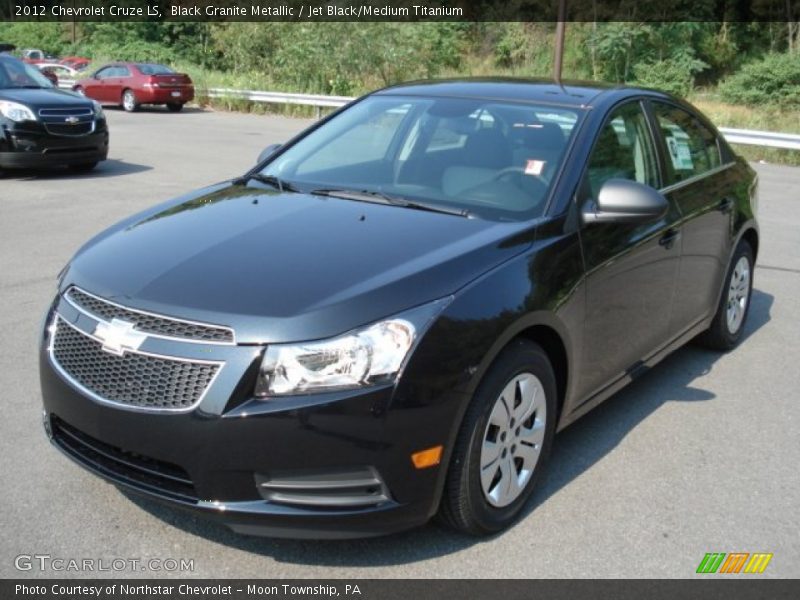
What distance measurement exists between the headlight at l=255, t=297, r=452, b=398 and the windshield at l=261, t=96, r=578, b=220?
108cm

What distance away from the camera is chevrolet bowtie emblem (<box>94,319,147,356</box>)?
2939 mm

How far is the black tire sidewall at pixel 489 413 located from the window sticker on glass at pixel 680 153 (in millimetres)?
1868

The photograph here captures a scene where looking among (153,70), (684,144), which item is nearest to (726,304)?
(684,144)

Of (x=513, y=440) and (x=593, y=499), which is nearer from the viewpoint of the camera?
(x=513, y=440)

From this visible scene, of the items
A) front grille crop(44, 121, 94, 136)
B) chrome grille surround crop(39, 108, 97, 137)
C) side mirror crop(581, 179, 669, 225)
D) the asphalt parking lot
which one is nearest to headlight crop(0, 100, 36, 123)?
chrome grille surround crop(39, 108, 97, 137)

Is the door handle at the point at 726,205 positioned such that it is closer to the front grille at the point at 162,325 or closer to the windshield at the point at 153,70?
the front grille at the point at 162,325

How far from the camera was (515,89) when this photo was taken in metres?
4.57

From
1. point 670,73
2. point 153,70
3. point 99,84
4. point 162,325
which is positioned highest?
point 670,73

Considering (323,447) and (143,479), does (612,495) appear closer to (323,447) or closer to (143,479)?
(323,447)

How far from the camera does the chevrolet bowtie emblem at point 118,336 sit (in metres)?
2.94

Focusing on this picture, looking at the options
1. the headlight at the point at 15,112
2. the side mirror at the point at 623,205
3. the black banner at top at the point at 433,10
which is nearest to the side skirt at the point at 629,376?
the side mirror at the point at 623,205

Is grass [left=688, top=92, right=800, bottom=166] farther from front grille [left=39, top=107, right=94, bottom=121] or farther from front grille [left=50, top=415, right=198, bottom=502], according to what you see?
front grille [left=50, top=415, right=198, bottom=502]

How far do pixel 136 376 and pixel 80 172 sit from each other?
10925 millimetres

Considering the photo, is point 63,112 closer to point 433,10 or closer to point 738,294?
point 738,294
